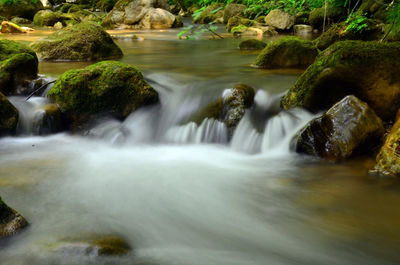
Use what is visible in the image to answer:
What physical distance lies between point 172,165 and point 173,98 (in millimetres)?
1824

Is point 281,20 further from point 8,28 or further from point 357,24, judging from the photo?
point 8,28

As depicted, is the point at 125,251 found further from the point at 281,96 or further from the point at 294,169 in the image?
the point at 281,96

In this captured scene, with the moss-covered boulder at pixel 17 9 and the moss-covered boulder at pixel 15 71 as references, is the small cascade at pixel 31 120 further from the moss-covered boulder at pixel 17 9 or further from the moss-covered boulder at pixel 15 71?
the moss-covered boulder at pixel 17 9

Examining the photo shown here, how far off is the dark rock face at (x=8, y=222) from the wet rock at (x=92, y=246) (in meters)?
0.32

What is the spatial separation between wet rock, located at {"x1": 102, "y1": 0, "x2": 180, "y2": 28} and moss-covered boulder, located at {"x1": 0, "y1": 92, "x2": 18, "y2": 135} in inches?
716

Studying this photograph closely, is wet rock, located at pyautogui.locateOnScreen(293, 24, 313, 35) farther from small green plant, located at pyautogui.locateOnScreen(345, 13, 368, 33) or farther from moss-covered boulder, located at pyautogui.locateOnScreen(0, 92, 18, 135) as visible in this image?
moss-covered boulder, located at pyautogui.locateOnScreen(0, 92, 18, 135)

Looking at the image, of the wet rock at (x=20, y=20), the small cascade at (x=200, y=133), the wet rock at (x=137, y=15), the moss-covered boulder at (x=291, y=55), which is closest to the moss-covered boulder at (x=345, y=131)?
the small cascade at (x=200, y=133)

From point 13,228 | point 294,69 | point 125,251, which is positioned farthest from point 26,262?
point 294,69

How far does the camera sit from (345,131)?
12.1 feet

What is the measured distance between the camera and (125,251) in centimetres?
233

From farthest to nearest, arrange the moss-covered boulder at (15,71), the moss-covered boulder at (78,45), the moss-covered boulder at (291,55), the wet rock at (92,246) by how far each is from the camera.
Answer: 1. the moss-covered boulder at (78,45)
2. the moss-covered boulder at (291,55)
3. the moss-covered boulder at (15,71)
4. the wet rock at (92,246)

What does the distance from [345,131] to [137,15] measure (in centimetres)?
2109

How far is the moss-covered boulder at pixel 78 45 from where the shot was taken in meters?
→ 8.45

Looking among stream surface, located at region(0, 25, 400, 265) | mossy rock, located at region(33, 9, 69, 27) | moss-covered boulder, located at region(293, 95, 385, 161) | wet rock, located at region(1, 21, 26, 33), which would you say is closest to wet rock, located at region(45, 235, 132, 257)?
stream surface, located at region(0, 25, 400, 265)
